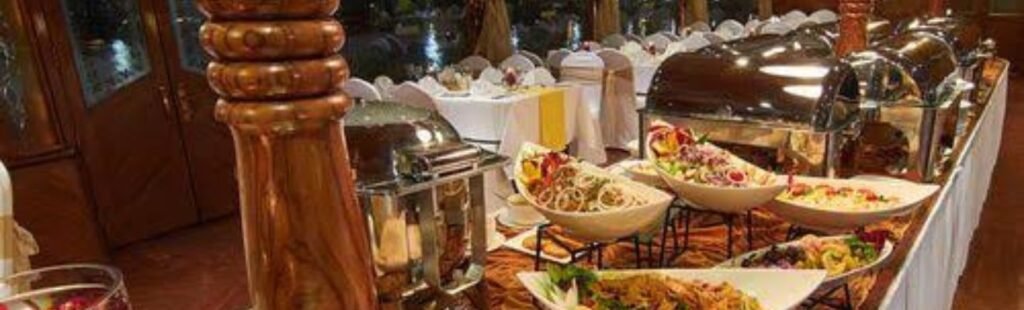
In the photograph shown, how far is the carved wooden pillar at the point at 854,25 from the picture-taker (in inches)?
86.8

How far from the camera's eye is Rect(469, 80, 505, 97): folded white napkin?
407 centimetres

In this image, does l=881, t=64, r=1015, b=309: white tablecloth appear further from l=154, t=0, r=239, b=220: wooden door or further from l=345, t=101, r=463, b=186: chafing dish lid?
l=154, t=0, r=239, b=220: wooden door

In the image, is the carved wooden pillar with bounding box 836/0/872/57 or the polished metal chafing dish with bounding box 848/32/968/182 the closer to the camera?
the polished metal chafing dish with bounding box 848/32/968/182

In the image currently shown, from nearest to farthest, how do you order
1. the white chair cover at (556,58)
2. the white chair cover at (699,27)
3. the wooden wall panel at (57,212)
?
the wooden wall panel at (57,212)
the white chair cover at (556,58)
the white chair cover at (699,27)

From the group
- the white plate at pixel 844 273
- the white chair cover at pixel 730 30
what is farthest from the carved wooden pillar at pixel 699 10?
the white plate at pixel 844 273

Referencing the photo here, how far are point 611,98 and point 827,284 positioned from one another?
4.09m

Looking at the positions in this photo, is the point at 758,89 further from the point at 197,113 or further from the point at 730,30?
the point at 730,30

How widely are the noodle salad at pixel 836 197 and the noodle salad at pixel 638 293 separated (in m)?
0.42

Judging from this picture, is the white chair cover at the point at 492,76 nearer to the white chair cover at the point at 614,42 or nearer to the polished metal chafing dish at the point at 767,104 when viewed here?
the white chair cover at the point at 614,42

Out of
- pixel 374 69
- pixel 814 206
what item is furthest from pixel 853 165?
pixel 374 69

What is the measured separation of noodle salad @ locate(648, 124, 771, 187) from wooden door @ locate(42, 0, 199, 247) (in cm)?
295

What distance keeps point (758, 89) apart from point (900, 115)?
1.70ft

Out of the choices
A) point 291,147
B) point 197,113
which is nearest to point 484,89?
point 197,113

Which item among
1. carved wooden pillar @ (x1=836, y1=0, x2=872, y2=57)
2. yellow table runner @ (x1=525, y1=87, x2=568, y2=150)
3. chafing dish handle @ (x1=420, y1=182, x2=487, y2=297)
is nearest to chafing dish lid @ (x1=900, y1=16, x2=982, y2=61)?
carved wooden pillar @ (x1=836, y1=0, x2=872, y2=57)
